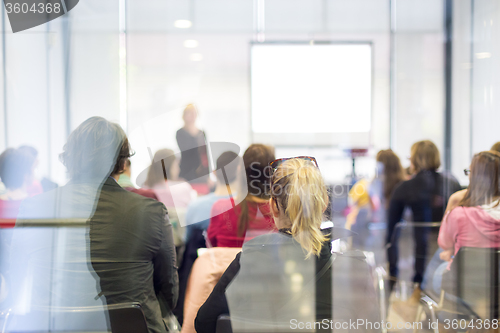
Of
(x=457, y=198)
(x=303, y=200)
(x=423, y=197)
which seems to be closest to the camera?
(x=303, y=200)

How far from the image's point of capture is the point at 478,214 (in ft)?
6.33

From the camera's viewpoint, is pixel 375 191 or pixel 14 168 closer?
pixel 14 168

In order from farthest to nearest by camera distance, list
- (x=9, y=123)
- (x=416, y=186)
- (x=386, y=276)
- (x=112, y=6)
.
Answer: (x=386, y=276)
(x=416, y=186)
(x=112, y=6)
(x=9, y=123)

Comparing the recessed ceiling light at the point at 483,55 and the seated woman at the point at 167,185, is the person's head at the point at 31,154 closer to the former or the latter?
the seated woman at the point at 167,185

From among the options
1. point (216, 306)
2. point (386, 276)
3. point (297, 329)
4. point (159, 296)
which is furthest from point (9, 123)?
point (386, 276)

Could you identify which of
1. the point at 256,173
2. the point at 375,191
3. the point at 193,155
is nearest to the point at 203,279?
the point at 256,173

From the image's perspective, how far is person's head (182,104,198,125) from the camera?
2.49 metres

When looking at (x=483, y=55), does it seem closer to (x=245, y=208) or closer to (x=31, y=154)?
(x=245, y=208)

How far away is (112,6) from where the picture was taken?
2.19 meters

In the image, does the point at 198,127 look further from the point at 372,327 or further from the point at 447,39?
the point at 447,39

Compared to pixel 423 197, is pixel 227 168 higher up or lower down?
higher up

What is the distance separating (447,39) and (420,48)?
200 mm

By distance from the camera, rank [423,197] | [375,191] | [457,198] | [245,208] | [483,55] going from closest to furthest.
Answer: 1. [245,208]
2. [457,198]
3. [483,55]
4. [423,197]
5. [375,191]

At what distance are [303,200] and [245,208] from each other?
0.61m
